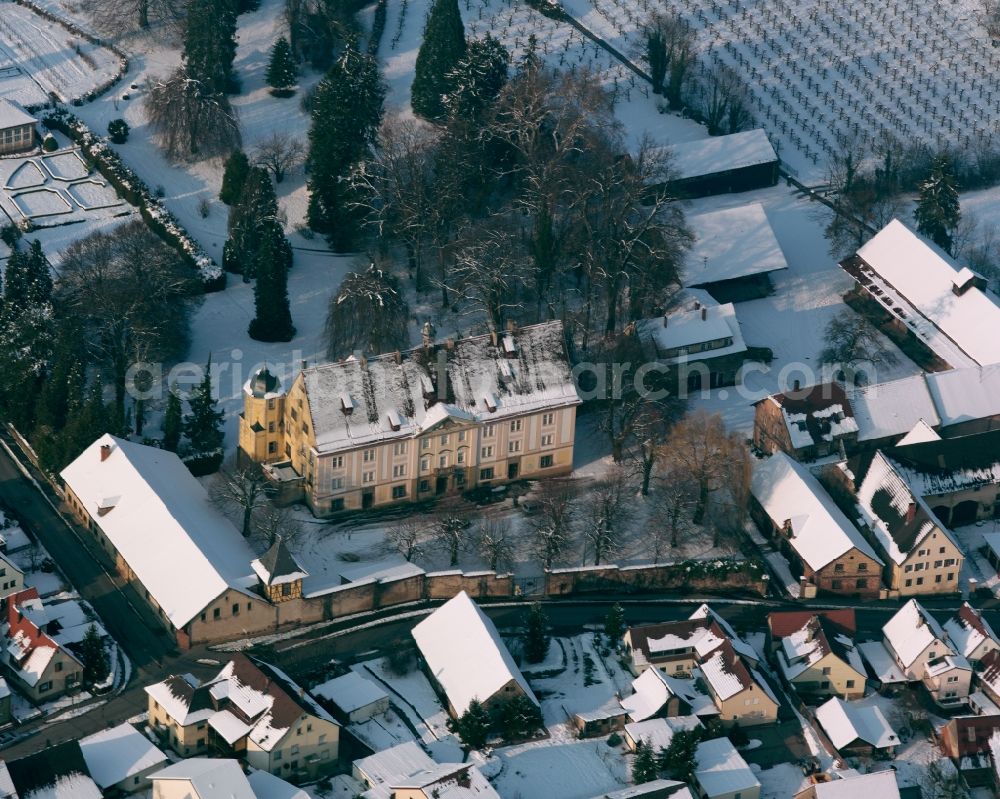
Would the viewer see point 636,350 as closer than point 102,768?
No

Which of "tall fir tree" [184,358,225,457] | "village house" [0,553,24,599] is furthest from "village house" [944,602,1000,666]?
"village house" [0,553,24,599]

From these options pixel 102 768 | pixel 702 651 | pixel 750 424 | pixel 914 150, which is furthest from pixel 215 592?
pixel 914 150

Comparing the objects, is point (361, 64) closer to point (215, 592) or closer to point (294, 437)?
point (294, 437)

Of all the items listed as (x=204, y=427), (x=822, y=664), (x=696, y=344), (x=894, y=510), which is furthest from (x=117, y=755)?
(x=696, y=344)

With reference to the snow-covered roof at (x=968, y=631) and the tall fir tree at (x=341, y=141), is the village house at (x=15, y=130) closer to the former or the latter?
the tall fir tree at (x=341, y=141)

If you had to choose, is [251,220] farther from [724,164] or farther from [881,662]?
[881,662]
